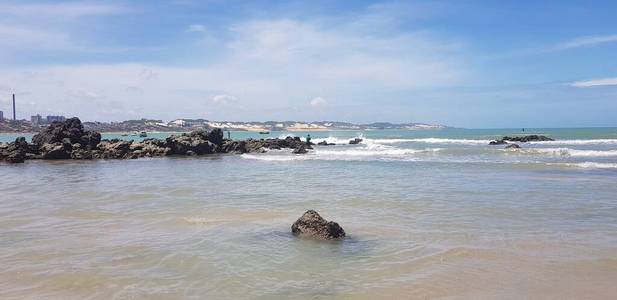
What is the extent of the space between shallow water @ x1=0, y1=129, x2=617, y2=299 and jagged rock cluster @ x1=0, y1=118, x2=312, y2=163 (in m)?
18.7

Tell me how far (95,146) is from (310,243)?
1318 inches

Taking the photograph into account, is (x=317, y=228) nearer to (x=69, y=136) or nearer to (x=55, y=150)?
(x=55, y=150)

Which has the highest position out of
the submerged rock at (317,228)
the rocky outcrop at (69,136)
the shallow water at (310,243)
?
the rocky outcrop at (69,136)

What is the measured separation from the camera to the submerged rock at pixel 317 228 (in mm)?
8836

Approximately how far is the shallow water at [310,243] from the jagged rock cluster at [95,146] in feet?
61.5

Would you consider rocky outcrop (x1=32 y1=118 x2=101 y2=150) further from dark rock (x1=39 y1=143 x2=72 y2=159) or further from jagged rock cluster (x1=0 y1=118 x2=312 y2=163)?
dark rock (x1=39 y1=143 x2=72 y2=159)

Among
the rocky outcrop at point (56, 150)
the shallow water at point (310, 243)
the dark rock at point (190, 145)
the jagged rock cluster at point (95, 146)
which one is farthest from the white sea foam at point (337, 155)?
the shallow water at point (310, 243)

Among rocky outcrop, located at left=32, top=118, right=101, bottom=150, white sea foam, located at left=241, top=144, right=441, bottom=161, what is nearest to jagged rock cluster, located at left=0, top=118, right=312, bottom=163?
rocky outcrop, located at left=32, top=118, right=101, bottom=150

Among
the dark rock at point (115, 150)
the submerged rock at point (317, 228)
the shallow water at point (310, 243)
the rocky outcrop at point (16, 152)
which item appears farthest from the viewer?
the dark rock at point (115, 150)

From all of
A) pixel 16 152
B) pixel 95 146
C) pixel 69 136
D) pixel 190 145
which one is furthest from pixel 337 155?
pixel 16 152

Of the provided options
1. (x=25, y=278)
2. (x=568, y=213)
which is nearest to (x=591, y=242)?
(x=568, y=213)

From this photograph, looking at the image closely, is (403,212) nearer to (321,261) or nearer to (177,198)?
(321,261)

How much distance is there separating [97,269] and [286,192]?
29.6 feet

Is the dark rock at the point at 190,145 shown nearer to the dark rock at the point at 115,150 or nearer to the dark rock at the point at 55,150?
the dark rock at the point at 115,150
